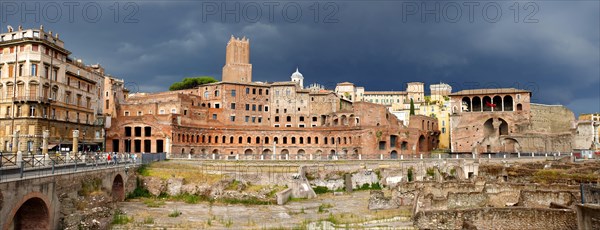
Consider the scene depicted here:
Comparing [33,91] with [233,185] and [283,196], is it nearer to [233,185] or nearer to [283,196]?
[233,185]

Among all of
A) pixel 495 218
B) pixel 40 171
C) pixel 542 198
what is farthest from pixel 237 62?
pixel 495 218

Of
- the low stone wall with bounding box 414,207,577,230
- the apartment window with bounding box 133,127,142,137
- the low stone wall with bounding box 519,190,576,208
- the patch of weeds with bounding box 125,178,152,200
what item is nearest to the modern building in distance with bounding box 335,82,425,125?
the apartment window with bounding box 133,127,142,137

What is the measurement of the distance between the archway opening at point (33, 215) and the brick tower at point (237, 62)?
7299cm

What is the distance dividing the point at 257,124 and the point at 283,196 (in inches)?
1977

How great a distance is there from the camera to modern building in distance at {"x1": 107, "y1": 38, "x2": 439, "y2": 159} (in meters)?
68.8

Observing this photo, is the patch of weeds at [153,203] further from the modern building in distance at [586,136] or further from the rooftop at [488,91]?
the modern building in distance at [586,136]

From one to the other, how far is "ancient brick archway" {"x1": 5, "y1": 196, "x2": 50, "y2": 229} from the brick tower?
73.0m

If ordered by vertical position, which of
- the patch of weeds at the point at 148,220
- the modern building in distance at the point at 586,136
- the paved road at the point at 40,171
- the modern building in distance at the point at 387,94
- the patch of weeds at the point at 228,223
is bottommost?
the patch of weeds at the point at 228,223

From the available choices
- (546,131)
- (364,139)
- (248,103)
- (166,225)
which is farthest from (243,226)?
(546,131)

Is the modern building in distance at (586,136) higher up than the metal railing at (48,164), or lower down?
higher up

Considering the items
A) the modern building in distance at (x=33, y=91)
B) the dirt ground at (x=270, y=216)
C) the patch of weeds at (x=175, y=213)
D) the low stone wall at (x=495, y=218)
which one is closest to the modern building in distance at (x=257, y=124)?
the modern building in distance at (x=33, y=91)

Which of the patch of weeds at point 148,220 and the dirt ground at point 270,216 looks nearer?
the dirt ground at point 270,216

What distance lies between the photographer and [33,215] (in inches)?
893

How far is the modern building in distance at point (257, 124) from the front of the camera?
6875 centimetres
